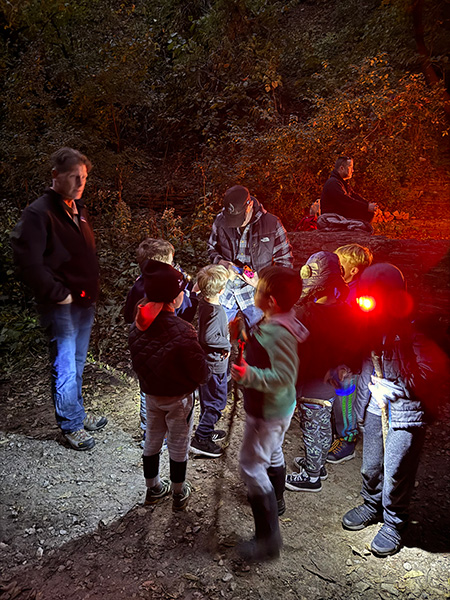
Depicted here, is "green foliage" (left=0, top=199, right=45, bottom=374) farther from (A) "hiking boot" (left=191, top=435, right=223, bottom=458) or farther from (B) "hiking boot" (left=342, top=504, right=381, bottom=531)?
(B) "hiking boot" (left=342, top=504, right=381, bottom=531)

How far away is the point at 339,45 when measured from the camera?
45.7ft

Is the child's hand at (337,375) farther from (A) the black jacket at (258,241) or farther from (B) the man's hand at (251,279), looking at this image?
(A) the black jacket at (258,241)

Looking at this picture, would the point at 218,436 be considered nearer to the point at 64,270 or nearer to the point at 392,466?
the point at 392,466

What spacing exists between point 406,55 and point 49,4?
10128mm

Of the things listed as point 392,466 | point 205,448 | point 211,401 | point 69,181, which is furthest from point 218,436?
point 69,181

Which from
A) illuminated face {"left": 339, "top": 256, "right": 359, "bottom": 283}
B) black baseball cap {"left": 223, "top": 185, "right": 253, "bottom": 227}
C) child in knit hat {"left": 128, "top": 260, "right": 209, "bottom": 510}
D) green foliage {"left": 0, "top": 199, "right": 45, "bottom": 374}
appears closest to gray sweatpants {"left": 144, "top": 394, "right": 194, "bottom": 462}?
child in knit hat {"left": 128, "top": 260, "right": 209, "bottom": 510}

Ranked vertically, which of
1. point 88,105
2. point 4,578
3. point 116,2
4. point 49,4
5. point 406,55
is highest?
point 116,2

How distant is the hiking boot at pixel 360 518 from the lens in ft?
9.36

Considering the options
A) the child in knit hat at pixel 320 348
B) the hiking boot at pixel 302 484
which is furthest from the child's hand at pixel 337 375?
the hiking boot at pixel 302 484

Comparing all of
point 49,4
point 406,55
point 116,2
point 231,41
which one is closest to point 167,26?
point 116,2

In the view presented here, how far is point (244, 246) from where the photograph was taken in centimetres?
428

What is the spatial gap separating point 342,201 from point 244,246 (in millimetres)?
2662

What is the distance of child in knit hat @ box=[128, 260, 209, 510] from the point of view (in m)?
2.76

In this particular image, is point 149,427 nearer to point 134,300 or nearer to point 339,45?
point 134,300
